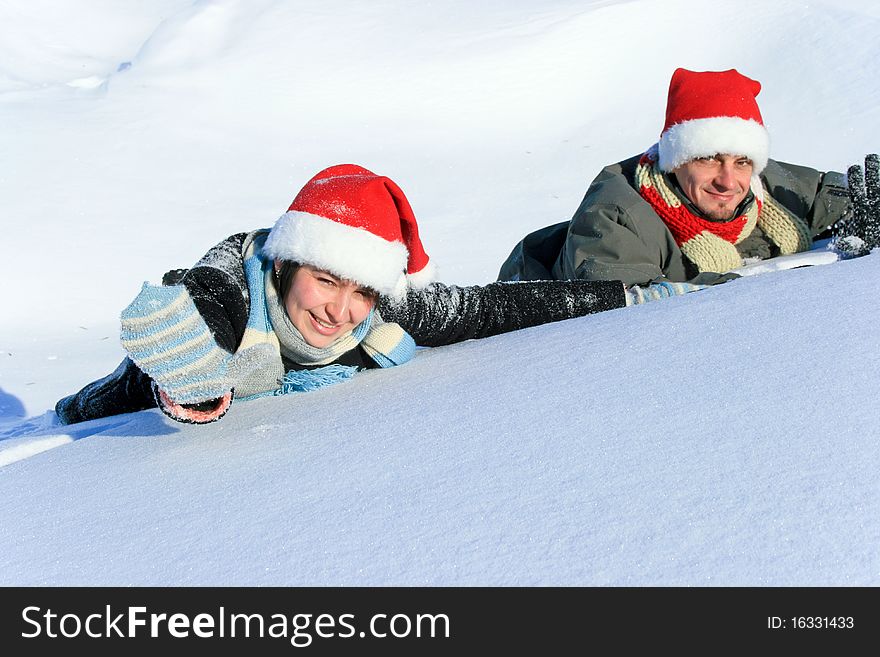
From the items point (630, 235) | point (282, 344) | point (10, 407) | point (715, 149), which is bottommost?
point (282, 344)

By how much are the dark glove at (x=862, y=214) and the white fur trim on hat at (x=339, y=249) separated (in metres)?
1.44

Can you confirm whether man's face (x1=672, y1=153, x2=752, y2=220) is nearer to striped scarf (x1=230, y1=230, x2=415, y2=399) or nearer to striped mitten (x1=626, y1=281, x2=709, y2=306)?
striped mitten (x1=626, y1=281, x2=709, y2=306)

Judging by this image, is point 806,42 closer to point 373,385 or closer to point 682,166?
point 682,166

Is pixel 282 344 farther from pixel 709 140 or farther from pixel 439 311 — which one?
pixel 709 140

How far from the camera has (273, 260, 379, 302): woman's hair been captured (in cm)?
209

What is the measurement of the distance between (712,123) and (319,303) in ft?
4.93

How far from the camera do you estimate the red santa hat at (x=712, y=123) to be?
2.96m

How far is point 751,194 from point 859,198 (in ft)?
1.01

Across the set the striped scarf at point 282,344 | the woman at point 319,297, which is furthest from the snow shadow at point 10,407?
the striped scarf at point 282,344

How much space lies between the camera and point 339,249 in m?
2.00

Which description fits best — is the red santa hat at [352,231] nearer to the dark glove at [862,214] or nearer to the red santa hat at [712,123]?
the red santa hat at [712,123]

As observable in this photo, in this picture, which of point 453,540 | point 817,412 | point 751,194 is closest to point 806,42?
point 751,194

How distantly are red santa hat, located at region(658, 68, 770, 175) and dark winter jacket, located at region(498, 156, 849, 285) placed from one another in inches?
5.3

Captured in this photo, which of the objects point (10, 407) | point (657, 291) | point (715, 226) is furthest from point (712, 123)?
point (10, 407)
